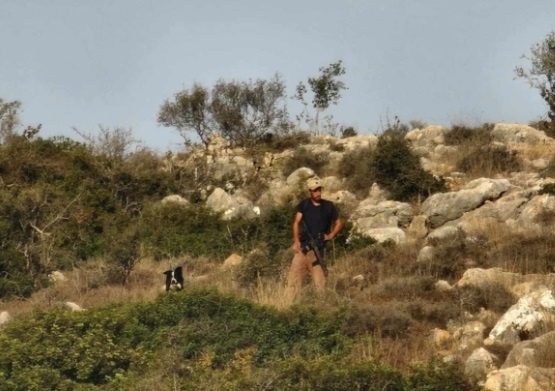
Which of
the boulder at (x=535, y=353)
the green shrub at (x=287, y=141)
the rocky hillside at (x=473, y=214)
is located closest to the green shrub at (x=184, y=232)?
the rocky hillside at (x=473, y=214)

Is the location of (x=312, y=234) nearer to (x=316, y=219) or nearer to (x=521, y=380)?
(x=316, y=219)

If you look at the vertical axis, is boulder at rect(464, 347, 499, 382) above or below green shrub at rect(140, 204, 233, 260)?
below

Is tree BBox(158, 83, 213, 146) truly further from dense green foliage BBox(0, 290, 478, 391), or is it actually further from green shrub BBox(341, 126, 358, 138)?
dense green foliage BBox(0, 290, 478, 391)

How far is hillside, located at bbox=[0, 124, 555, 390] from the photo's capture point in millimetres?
9930

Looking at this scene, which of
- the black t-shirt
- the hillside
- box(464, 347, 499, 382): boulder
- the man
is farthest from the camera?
the black t-shirt

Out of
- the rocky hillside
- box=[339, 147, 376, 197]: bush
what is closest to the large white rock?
the rocky hillside

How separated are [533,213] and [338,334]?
719cm

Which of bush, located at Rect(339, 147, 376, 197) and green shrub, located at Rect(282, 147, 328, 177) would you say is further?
green shrub, located at Rect(282, 147, 328, 177)

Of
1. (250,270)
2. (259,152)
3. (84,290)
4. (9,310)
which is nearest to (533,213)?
(250,270)

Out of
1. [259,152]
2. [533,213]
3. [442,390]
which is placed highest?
[259,152]

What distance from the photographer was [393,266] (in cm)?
1502

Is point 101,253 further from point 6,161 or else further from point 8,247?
point 6,161

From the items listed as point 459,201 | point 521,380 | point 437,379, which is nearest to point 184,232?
point 459,201

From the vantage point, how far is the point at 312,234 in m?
13.8
